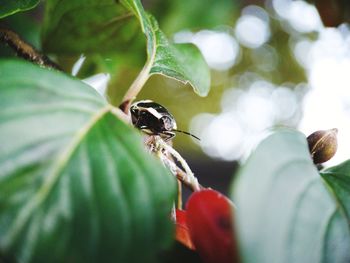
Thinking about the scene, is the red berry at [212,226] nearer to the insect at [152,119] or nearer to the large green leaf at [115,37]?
the insect at [152,119]

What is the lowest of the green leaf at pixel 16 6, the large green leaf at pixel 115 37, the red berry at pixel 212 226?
the red berry at pixel 212 226

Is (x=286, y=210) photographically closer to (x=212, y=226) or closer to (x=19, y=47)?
(x=212, y=226)

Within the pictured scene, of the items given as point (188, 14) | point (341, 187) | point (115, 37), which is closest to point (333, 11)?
point (188, 14)

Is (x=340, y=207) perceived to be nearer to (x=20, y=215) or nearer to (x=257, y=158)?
(x=257, y=158)

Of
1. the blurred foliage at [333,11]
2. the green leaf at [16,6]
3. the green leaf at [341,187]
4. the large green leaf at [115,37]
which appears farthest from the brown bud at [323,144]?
the blurred foliage at [333,11]

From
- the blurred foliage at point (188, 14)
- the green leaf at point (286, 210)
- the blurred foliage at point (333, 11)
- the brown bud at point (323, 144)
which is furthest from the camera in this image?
the blurred foliage at point (188, 14)

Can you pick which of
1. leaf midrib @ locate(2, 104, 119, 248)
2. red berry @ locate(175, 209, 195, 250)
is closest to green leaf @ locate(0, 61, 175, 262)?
leaf midrib @ locate(2, 104, 119, 248)

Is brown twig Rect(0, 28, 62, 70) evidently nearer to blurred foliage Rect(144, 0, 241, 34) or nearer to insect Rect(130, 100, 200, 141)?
insect Rect(130, 100, 200, 141)
